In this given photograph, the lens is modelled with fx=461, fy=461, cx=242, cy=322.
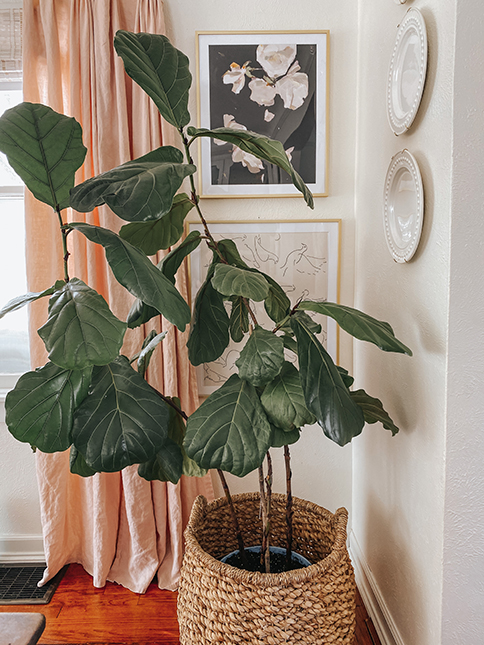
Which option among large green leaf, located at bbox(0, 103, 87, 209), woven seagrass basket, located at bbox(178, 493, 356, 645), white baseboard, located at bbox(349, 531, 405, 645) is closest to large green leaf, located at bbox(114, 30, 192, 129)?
large green leaf, located at bbox(0, 103, 87, 209)

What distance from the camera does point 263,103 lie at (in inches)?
67.5

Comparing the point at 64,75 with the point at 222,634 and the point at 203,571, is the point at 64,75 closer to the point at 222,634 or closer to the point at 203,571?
the point at 203,571

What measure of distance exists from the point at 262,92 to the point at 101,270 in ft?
2.95

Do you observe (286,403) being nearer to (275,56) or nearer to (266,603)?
(266,603)

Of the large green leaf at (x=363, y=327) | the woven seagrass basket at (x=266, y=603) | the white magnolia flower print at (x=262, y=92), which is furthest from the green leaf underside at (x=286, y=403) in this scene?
the white magnolia flower print at (x=262, y=92)

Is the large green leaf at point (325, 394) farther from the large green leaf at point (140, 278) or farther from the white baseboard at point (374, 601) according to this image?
the white baseboard at point (374, 601)

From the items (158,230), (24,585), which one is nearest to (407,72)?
(158,230)

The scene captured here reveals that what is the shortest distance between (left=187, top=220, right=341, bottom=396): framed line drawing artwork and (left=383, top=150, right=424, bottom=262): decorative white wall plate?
0.44 metres

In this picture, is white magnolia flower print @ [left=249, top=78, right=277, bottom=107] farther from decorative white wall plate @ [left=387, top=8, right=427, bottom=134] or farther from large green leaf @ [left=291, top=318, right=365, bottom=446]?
large green leaf @ [left=291, top=318, right=365, bottom=446]

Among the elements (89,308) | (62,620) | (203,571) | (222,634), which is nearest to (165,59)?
(89,308)

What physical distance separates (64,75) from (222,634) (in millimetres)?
1910

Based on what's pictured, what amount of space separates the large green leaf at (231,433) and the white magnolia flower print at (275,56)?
1.28 m

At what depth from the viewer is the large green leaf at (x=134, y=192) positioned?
29.9 inches

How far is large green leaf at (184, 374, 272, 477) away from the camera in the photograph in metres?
0.95
